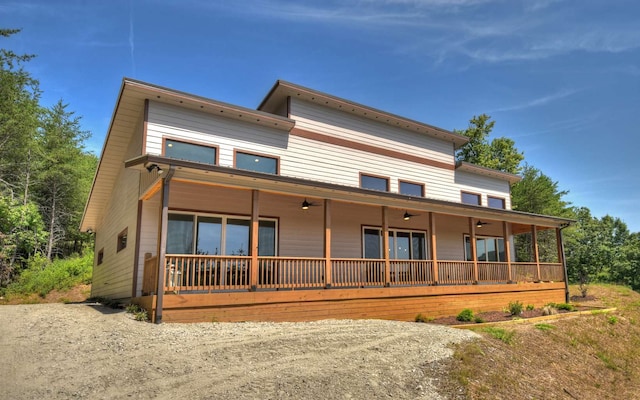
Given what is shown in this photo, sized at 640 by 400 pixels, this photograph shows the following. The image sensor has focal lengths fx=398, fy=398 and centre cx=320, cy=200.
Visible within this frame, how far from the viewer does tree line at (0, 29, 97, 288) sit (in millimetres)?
24031

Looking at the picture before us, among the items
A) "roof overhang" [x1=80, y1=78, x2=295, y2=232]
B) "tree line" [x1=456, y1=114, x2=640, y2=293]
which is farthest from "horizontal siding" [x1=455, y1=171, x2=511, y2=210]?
"roof overhang" [x1=80, y1=78, x2=295, y2=232]

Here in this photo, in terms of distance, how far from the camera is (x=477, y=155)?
33.7m

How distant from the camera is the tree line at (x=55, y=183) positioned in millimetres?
23906

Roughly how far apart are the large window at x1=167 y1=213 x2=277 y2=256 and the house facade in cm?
3

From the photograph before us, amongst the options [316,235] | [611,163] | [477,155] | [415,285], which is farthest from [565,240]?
[316,235]

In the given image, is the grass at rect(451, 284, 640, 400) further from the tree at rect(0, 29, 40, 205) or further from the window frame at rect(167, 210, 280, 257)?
the tree at rect(0, 29, 40, 205)

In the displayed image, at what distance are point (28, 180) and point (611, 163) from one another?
49549 millimetres

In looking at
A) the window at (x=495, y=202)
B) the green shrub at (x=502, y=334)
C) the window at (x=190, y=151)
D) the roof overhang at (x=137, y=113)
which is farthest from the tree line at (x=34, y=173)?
the window at (x=495, y=202)

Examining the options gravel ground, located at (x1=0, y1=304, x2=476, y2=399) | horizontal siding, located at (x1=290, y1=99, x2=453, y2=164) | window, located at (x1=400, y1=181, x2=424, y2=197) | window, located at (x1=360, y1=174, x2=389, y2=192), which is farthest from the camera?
window, located at (x1=400, y1=181, x2=424, y2=197)

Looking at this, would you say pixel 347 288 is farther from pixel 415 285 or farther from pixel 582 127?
pixel 582 127

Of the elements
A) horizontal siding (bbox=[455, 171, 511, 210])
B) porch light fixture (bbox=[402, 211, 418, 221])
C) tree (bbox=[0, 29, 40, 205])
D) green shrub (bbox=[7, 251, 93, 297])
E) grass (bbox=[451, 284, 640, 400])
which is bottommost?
grass (bbox=[451, 284, 640, 400])

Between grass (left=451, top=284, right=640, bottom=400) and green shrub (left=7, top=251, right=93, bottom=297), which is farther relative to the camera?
green shrub (left=7, top=251, right=93, bottom=297)

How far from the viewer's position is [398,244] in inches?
602

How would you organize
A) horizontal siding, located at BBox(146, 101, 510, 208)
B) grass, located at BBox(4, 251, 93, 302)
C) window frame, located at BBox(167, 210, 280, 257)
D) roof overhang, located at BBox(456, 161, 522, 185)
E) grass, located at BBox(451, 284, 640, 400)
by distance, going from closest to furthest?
1. grass, located at BBox(451, 284, 640, 400)
2. window frame, located at BBox(167, 210, 280, 257)
3. horizontal siding, located at BBox(146, 101, 510, 208)
4. roof overhang, located at BBox(456, 161, 522, 185)
5. grass, located at BBox(4, 251, 93, 302)
